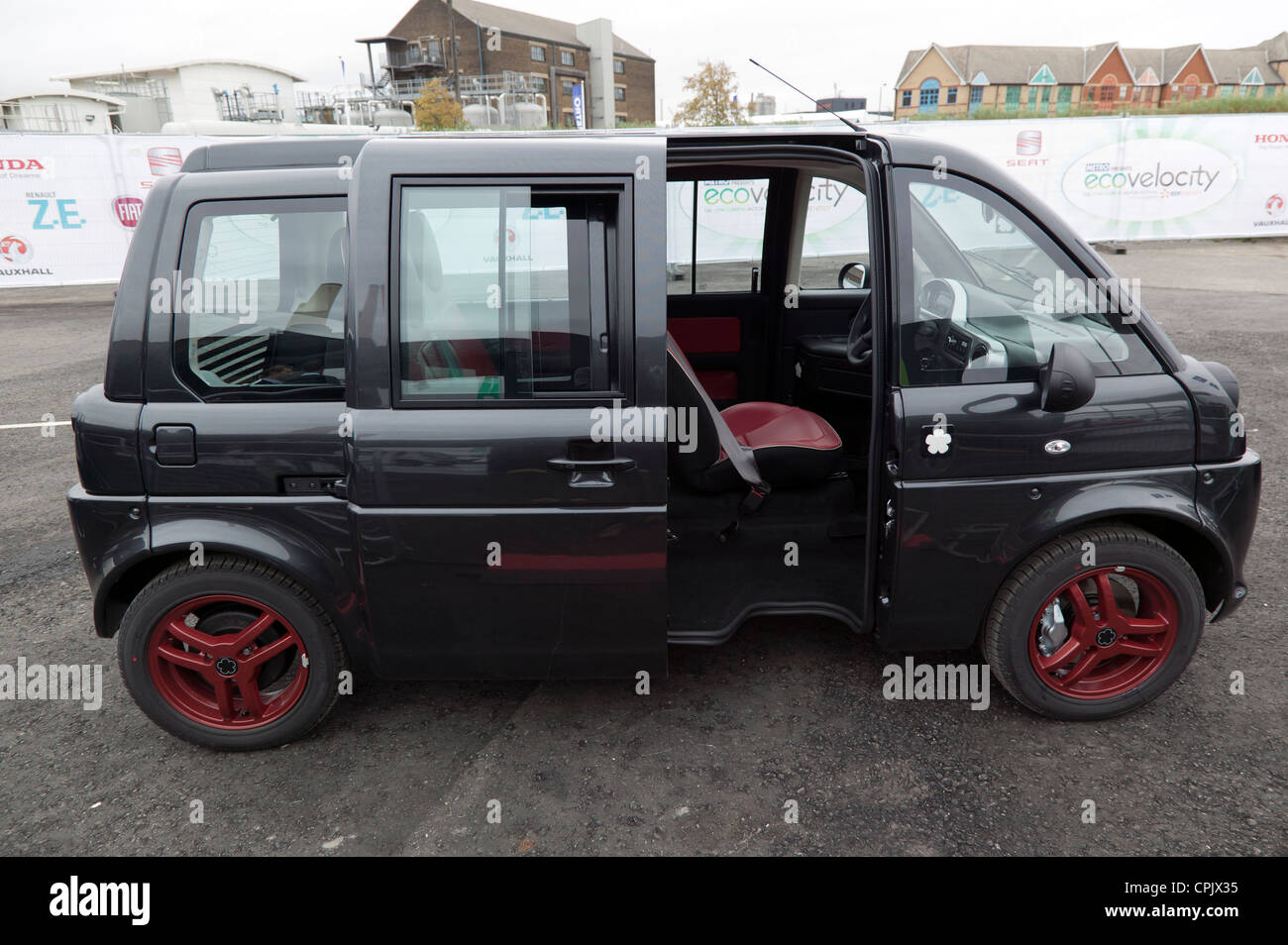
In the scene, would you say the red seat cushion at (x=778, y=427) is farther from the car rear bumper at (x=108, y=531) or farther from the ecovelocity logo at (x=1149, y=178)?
the ecovelocity logo at (x=1149, y=178)

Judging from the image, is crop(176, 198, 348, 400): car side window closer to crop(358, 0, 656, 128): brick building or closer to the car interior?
the car interior

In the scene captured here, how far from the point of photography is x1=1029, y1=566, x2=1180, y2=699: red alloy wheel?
3.01m

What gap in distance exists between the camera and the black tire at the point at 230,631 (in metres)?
2.85

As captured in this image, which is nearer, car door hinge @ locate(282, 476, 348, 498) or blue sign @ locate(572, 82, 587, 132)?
car door hinge @ locate(282, 476, 348, 498)

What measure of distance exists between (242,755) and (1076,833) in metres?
2.83

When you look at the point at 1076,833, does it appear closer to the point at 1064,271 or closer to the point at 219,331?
the point at 1064,271

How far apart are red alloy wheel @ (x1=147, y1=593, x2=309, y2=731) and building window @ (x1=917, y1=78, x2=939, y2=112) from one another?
80.5 metres

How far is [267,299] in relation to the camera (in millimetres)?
2805

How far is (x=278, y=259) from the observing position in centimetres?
281

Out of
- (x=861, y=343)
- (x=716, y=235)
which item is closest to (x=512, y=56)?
(x=716, y=235)

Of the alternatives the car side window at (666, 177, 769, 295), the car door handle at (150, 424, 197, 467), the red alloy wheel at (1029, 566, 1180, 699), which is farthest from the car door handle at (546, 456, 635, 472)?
the car side window at (666, 177, 769, 295)

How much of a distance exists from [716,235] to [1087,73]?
81.5 meters

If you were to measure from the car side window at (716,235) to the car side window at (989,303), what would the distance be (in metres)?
1.55

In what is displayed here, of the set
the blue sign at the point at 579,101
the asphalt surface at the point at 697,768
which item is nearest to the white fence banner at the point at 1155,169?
the asphalt surface at the point at 697,768
